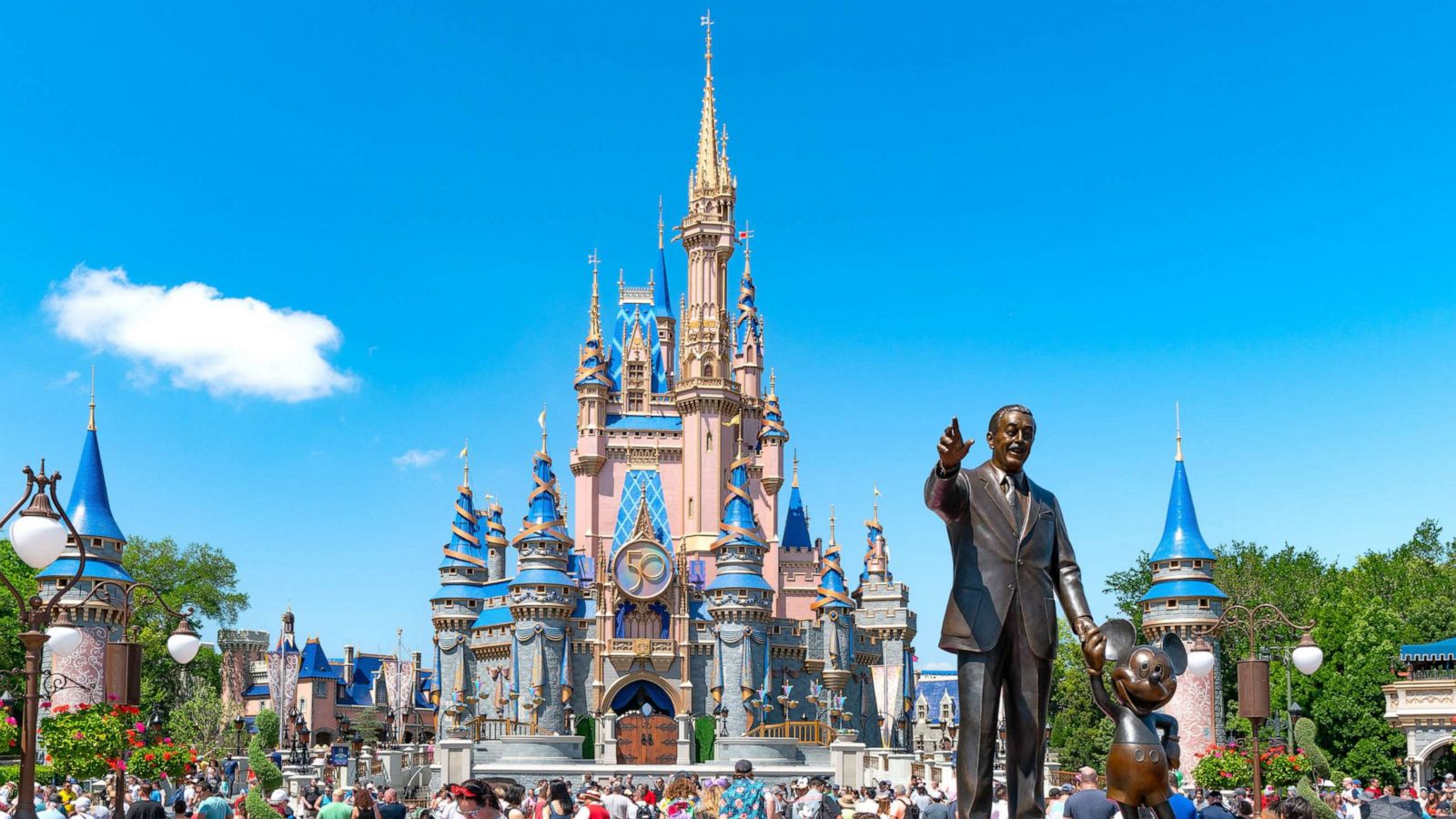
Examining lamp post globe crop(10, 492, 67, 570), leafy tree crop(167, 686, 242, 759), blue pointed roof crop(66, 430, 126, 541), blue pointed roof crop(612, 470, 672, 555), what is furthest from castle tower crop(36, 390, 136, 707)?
lamp post globe crop(10, 492, 67, 570)

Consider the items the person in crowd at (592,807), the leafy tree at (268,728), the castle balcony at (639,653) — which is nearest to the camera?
the person in crowd at (592,807)

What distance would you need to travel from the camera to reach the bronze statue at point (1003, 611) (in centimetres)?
841

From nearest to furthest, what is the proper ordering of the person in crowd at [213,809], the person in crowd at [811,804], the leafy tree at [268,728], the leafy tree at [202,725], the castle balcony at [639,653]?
the person in crowd at [213,809] < the person in crowd at [811,804] < the castle balcony at [639,653] < the leafy tree at [202,725] < the leafy tree at [268,728]

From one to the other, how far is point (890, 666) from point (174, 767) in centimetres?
4402

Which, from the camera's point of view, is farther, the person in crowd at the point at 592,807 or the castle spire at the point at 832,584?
the castle spire at the point at 832,584

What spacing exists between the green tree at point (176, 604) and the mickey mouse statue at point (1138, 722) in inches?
2448

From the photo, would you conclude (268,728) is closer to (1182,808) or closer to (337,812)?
(337,812)

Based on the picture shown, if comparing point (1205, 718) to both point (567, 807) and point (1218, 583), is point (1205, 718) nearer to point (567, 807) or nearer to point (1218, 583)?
point (1218, 583)

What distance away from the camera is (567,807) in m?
13.6

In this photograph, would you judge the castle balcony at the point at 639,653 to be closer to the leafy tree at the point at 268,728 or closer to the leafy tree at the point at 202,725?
the leafy tree at the point at 202,725

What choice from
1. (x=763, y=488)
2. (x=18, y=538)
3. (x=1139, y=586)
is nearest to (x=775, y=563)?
(x=763, y=488)

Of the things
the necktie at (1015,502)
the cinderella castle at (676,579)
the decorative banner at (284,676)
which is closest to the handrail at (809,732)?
the cinderella castle at (676,579)

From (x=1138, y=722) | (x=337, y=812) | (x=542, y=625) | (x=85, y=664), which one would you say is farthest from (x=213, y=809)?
(x=542, y=625)

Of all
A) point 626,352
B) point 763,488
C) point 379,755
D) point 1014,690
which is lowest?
point 379,755
